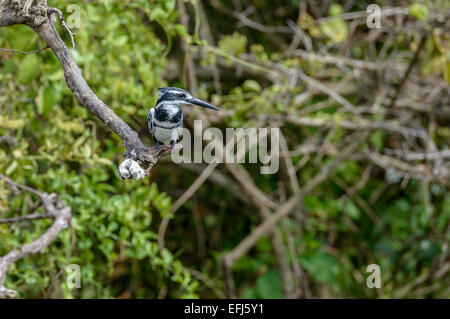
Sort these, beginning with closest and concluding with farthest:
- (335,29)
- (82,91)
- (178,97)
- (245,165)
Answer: (82,91)
(178,97)
(335,29)
(245,165)

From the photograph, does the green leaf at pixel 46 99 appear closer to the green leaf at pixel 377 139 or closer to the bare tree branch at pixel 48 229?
the bare tree branch at pixel 48 229

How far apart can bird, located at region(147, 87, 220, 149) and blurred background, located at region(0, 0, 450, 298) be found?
0.39 m

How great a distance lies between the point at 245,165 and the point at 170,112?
204 cm

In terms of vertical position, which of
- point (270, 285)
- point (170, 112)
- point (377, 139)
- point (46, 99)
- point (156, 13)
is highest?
point (377, 139)

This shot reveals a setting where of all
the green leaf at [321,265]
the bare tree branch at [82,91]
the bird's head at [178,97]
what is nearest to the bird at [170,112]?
the bird's head at [178,97]

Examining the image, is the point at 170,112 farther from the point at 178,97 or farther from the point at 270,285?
the point at 270,285

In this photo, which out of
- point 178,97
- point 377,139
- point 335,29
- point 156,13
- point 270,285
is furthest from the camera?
point 377,139

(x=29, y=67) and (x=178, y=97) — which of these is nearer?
(x=178, y=97)

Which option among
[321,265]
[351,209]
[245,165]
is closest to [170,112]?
[321,265]

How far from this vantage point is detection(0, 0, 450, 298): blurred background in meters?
2.02

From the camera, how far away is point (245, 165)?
352cm
